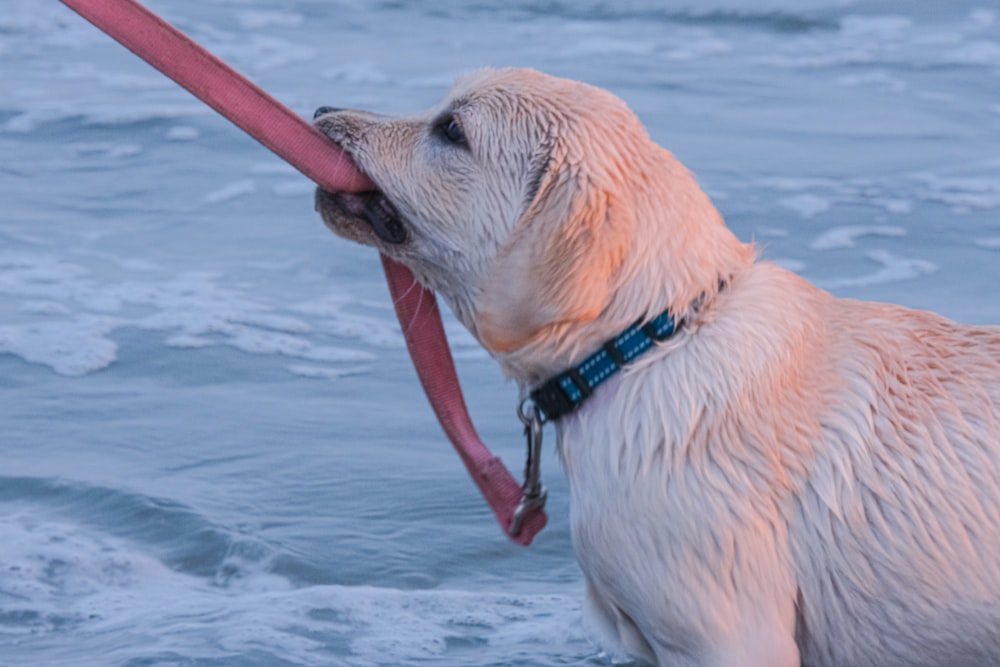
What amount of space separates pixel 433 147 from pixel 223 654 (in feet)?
5.42

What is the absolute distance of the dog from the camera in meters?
3.42

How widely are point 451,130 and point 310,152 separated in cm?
38

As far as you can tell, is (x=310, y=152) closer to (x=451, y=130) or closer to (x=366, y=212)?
(x=366, y=212)

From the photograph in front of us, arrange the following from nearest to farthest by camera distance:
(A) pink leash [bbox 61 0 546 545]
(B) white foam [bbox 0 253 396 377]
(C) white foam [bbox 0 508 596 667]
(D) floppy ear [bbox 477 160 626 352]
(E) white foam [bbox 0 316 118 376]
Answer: (D) floppy ear [bbox 477 160 626 352] → (A) pink leash [bbox 61 0 546 545] → (C) white foam [bbox 0 508 596 667] → (E) white foam [bbox 0 316 118 376] → (B) white foam [bbox 0 253 396 377]

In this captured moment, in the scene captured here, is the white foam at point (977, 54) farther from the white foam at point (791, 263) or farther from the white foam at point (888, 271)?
the white foam at point (791, 263)

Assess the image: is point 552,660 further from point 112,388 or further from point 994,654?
point 112,388

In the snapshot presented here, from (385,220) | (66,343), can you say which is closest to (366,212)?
(385,220)

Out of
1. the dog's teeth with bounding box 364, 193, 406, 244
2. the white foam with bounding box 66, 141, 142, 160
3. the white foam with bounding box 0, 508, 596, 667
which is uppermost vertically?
the dog's teeth with bounding box 364, 193, 406, 244

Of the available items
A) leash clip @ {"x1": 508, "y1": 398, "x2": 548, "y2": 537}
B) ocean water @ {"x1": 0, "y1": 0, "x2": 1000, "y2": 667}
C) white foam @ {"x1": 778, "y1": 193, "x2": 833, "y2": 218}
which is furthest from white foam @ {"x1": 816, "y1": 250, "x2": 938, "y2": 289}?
leash clip @ {"x1": 508, "y1": 398, "x2": 548, "y2": 537}

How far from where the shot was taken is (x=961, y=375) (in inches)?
145

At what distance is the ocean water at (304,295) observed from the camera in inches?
185

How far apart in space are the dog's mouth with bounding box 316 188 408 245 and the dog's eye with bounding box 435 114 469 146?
226 mm

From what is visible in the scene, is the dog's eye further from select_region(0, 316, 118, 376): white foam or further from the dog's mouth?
select_region(0, 316, 118, 376): white foam

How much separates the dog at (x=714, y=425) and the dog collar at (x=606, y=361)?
0.07 feet
